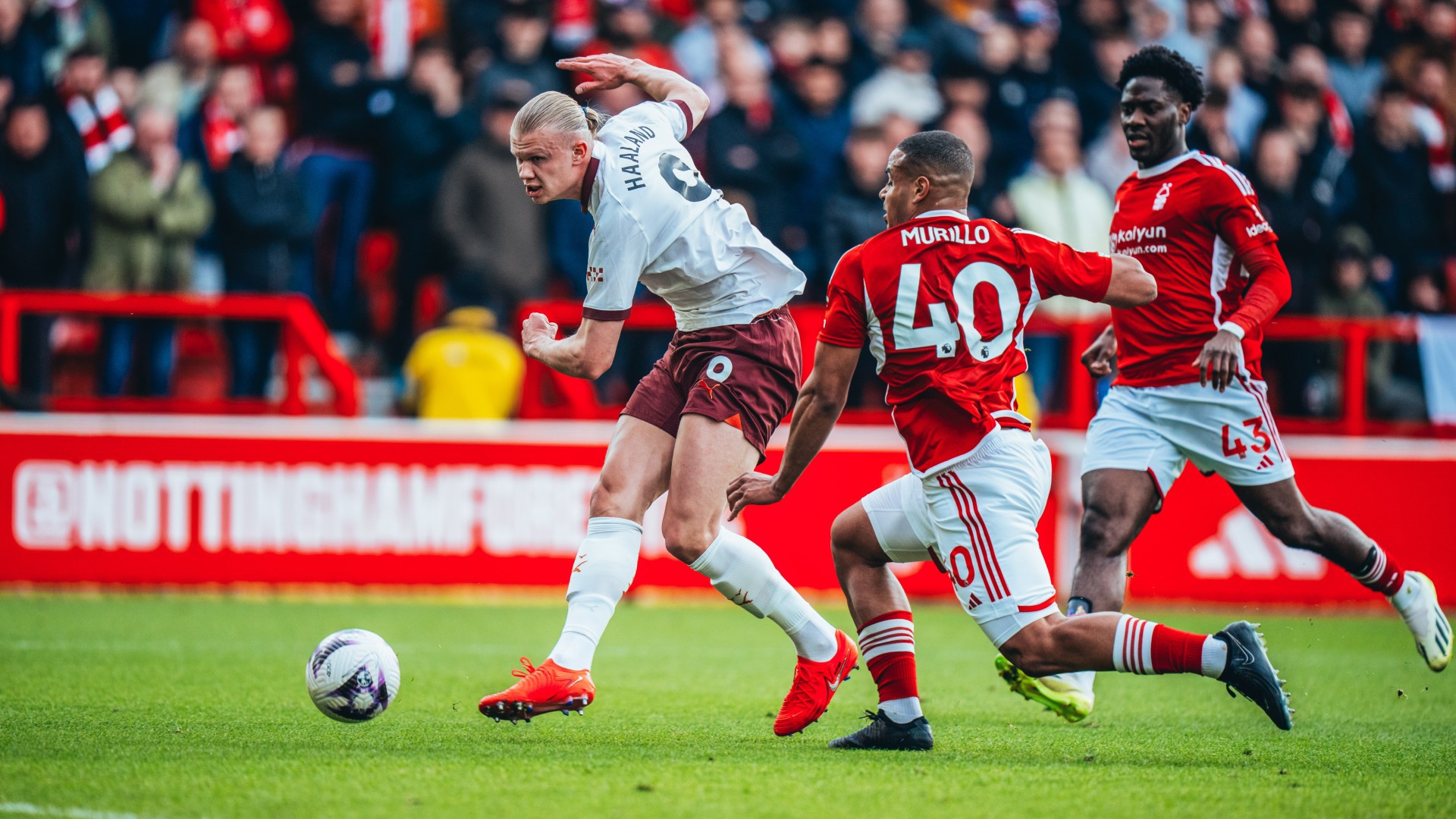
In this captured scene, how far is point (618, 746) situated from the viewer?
5535 millimetres

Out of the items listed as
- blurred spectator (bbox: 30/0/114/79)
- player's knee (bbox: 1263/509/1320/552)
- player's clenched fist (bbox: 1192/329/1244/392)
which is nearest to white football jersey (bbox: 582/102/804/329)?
player's clenched fist (bbox: 1192/329/1244/392)

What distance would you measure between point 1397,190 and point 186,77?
9.77 meters

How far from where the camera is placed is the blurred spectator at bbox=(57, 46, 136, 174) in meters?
11.8

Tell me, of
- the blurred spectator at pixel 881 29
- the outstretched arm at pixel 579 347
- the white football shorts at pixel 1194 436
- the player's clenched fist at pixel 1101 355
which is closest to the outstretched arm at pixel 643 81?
the outstretched arm at pixel 579 347

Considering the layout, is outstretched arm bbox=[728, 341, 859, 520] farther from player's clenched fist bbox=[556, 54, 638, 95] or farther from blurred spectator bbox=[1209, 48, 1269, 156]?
blurred spectator bbox=[1209, 48, 1269, 156]

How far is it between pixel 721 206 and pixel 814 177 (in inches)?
272

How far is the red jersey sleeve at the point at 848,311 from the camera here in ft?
17.4

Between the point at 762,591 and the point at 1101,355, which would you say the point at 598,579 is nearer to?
the point at 762,591

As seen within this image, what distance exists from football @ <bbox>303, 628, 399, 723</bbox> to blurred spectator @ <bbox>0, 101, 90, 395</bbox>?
276 inches

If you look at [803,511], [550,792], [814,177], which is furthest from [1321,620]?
[550,792]

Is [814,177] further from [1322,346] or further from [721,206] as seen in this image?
[721,206]

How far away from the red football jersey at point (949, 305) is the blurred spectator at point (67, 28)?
8969mm

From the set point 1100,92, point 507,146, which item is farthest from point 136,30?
point 1100,92

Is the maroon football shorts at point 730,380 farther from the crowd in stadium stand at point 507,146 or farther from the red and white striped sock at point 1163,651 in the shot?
the crowd in stadium stand at point 507,146
